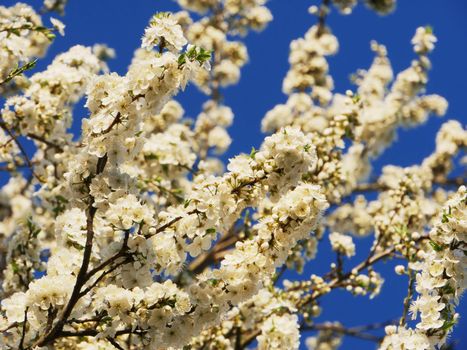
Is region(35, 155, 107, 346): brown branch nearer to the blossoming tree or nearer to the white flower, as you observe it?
the blossoming tree

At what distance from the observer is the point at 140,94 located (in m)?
4.19

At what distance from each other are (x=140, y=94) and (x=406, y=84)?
352 inches

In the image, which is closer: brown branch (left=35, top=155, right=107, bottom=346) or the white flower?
brown branch (left=35, top=155, right=107, bottom=346)

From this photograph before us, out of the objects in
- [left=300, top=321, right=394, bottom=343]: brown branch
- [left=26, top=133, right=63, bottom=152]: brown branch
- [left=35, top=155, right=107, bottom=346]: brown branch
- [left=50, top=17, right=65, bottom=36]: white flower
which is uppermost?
[left=50, top=17, right=65, bottom=36]: white flower

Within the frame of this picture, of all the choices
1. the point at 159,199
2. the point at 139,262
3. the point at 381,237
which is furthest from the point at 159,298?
the point at 381,237

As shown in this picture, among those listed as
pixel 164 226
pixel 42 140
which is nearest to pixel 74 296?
pixel 164 226

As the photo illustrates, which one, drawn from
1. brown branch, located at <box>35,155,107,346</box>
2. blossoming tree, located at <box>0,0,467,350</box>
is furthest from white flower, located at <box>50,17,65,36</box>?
brown branch, located at <box>35,155,107,346</box>

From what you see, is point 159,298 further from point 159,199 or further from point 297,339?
point 159,199

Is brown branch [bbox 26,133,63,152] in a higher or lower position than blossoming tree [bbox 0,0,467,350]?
higher

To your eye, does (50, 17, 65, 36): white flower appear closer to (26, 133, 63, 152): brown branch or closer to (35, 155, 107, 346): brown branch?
(26, 133, 63, 152): brown branch

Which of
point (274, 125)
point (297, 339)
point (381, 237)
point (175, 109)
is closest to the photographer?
point (297, 339)

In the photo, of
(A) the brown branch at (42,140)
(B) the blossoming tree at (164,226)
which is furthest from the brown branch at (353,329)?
(A) the brown branch at (42,140)

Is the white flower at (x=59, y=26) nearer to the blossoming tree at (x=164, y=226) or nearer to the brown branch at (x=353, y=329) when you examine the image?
the blossoming tree at (x=164, y=226)

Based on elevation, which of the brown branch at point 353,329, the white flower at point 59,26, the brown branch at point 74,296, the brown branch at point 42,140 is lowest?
the brown branch at point 74,296
